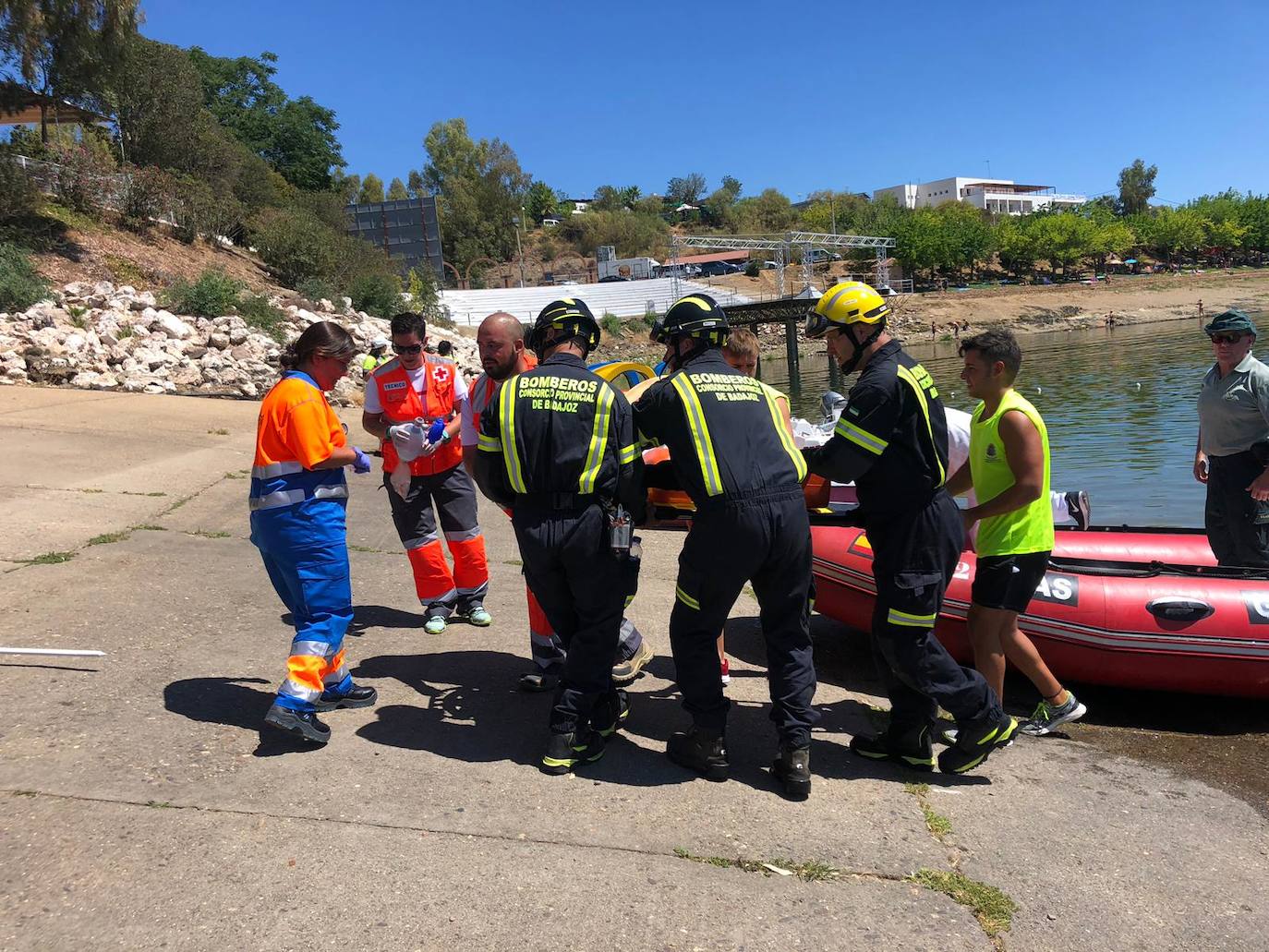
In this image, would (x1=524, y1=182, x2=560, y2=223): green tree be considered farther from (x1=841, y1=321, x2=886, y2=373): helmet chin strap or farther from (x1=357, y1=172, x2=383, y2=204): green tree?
(x1=841, y1=321, x2=886, y2=373): helmet chin strap

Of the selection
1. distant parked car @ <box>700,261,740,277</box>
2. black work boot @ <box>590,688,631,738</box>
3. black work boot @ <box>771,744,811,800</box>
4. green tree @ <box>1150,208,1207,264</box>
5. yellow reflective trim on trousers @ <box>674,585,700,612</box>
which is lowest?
black work boot @ <box>771,744,811,800</box>

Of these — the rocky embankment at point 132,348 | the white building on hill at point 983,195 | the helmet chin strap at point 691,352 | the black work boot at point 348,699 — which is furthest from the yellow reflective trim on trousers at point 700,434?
the white building on hill at point 983,195

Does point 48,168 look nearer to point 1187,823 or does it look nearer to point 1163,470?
point 1163,470

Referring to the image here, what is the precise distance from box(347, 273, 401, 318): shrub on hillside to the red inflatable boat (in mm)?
29415

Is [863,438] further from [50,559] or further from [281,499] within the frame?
[50,559]

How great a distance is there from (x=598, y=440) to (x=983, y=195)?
14878cm

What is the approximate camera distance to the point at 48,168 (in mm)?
23938

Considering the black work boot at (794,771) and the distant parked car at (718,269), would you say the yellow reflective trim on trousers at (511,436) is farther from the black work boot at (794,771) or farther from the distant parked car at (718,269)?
the distant parked car at (718,269)

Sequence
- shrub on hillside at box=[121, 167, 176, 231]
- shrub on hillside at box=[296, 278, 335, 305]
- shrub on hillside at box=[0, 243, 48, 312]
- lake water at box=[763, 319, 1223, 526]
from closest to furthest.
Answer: lake water at box=[763, 319, 1223, 526], shrub on hillside at box=[0, 243, 48, 312], shrub on hillside at box=[121, 167, 176, 231], shrub on hillside at box=[296, 278, 335, 305]

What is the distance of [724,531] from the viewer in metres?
3.38

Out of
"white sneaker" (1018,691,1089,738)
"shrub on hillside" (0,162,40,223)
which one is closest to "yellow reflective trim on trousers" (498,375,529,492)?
"white sneaker" (1018,691,1089,738)

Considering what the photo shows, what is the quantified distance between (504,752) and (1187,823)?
2752mm

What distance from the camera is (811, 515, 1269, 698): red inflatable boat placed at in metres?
4.52

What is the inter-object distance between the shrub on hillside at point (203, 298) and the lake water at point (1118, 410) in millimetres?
15442
